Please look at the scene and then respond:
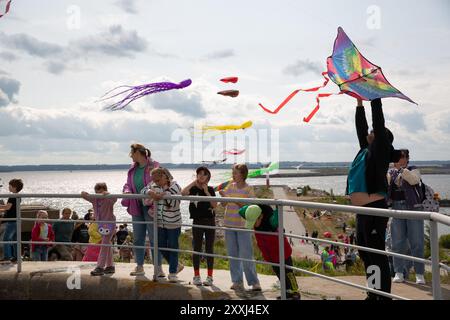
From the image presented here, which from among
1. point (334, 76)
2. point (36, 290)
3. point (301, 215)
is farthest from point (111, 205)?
point (301, 215)

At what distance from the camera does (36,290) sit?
6910 millimetres

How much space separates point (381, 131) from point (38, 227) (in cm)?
635

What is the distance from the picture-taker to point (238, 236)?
6.19 m

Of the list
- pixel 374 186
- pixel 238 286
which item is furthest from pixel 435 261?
pixel 238 286

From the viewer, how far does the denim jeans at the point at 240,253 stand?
20.0 ft

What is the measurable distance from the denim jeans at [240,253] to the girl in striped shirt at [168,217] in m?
0.67

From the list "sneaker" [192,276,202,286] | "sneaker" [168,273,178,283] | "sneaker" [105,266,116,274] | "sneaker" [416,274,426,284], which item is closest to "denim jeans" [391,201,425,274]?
"sneaker" [416,274,426,284]

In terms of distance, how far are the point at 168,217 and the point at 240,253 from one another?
99 centimetres

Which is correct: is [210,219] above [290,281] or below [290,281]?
above

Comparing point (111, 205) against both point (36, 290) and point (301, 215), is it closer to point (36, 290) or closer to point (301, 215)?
point (36, 290)

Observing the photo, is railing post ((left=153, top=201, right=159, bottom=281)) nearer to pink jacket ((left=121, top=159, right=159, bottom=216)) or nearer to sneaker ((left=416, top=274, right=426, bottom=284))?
pink jacket ((left=121, top=159, right=159, bottom=216))

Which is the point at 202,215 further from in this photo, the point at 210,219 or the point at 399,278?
the point at 399,278

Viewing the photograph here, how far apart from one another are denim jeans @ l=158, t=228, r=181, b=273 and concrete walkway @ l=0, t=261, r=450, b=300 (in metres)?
0.21
